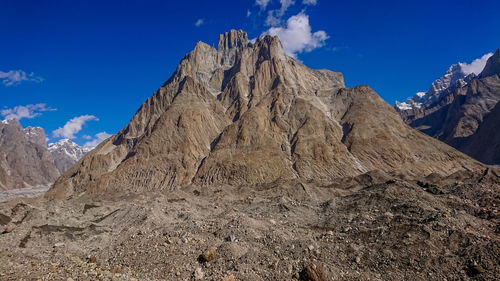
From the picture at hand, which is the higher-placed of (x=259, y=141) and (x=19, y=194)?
(x=259, y=141)

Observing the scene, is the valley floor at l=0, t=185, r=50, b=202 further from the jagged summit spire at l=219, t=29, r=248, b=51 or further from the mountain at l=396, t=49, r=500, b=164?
the mountain at l=396, t=49, r=500, b=164

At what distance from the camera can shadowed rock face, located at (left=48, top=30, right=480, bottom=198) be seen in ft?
261

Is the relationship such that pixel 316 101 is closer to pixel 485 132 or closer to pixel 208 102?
pixel 208 102

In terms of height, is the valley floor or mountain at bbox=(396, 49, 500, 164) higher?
mountain at bbox=(396, 49, 500, 164)

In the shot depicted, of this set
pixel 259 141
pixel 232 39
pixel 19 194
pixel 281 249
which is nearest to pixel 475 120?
pixel 232 39

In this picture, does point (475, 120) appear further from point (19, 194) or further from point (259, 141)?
point (19, 194)

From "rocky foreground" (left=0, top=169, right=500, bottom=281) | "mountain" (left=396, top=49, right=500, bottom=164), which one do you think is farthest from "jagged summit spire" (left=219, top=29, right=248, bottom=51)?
"rocky foreground" (left=0, top=169, right=500, bottom=281)

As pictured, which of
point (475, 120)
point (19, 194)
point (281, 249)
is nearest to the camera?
point (281, 249)

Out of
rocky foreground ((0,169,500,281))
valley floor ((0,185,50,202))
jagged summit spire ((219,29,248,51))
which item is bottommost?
rocky foreground ((0,169,500,281))

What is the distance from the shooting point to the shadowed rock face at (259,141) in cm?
7944

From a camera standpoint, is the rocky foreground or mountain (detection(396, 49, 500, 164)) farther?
mountain (detection(396, 49, 500, 164))

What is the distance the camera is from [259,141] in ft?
288

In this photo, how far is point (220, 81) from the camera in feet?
455

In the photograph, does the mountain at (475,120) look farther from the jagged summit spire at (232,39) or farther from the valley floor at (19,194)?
the valley floor at (19,194)
